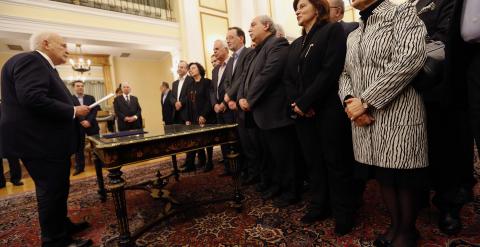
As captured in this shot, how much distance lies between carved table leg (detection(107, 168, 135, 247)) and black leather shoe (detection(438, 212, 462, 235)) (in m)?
1.81

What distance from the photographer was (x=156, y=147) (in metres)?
1.61

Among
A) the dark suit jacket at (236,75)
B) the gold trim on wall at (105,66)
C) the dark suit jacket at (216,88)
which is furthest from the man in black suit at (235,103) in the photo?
the gold trim on wall at (105,66)

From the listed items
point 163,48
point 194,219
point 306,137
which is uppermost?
point 163,48

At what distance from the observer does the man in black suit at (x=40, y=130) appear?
1.60 metres

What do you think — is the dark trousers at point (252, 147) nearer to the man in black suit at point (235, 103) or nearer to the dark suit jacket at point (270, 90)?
the man in black suit at point (235, 103)

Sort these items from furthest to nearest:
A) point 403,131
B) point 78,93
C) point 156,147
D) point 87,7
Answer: point 87,7 < point 78,93 < point 156,147 < point 403,131

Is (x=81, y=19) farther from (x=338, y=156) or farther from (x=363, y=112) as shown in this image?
(x=363, y=112)

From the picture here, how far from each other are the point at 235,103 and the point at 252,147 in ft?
1.70

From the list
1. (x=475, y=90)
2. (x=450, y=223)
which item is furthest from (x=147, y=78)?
(x=475, y=90)

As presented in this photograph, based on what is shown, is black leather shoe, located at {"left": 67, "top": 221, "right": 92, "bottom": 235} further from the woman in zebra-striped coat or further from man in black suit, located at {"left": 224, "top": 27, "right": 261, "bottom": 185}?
the woman in zebra-striped coat

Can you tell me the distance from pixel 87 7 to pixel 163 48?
1975 millimetres

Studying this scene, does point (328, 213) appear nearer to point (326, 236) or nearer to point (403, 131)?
point (326, 236)

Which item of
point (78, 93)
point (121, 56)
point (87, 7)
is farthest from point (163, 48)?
point (121, 56)

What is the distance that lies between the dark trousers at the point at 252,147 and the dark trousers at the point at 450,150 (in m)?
1.41
